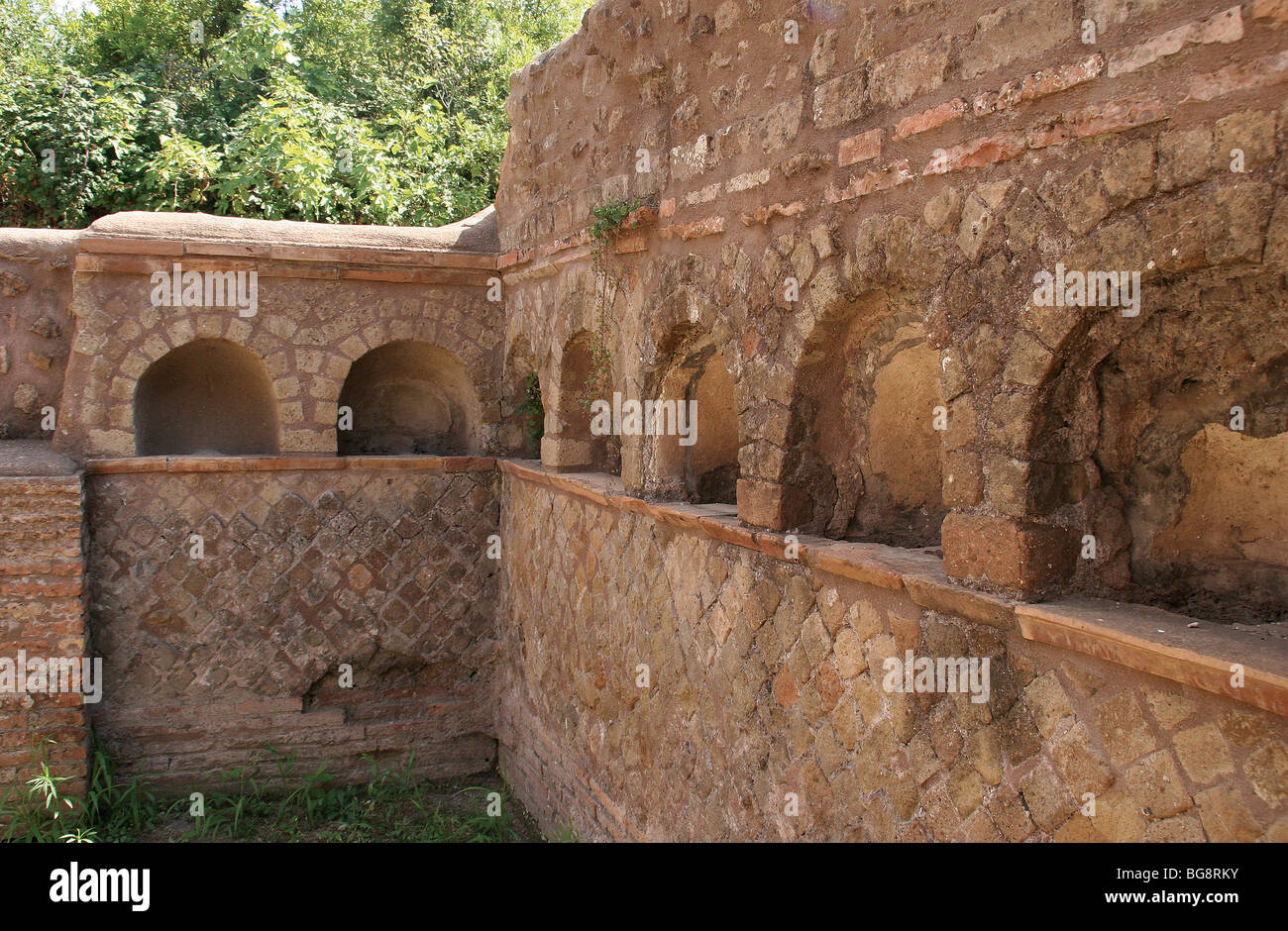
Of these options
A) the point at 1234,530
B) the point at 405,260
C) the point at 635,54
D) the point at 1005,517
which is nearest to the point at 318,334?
the point at 405,260

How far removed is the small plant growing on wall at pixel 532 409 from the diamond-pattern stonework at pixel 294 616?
48cm

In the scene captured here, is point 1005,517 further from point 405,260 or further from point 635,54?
point 405,260

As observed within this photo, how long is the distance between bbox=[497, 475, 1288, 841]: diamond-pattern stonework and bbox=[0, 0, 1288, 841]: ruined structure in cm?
2

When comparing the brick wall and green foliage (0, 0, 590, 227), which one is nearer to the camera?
the brick wall

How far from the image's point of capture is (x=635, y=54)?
15.7 feet

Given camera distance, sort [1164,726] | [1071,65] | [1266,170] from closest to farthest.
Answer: [1266,170]
[1164,726]
[1071,65]

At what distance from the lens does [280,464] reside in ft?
21.5

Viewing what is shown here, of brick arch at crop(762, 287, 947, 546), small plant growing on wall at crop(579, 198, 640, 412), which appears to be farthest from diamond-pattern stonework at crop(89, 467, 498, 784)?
brick arch at crop(762, 287, 947, 546)

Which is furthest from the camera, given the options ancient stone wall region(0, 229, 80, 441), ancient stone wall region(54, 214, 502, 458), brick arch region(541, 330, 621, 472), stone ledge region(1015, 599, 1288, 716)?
ancient stone wall region(0, 229, 80, 441)

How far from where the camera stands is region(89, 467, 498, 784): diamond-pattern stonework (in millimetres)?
6418

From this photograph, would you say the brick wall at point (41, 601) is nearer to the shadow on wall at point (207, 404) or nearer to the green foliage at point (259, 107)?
the shadow on wall at point (207, 404)

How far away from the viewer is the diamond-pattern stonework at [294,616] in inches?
→ 253

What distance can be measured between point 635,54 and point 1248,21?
318cm

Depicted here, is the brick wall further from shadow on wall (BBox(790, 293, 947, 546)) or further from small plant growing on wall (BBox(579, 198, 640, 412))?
shadow on wall (BBox(790, 293, 947, 546))
